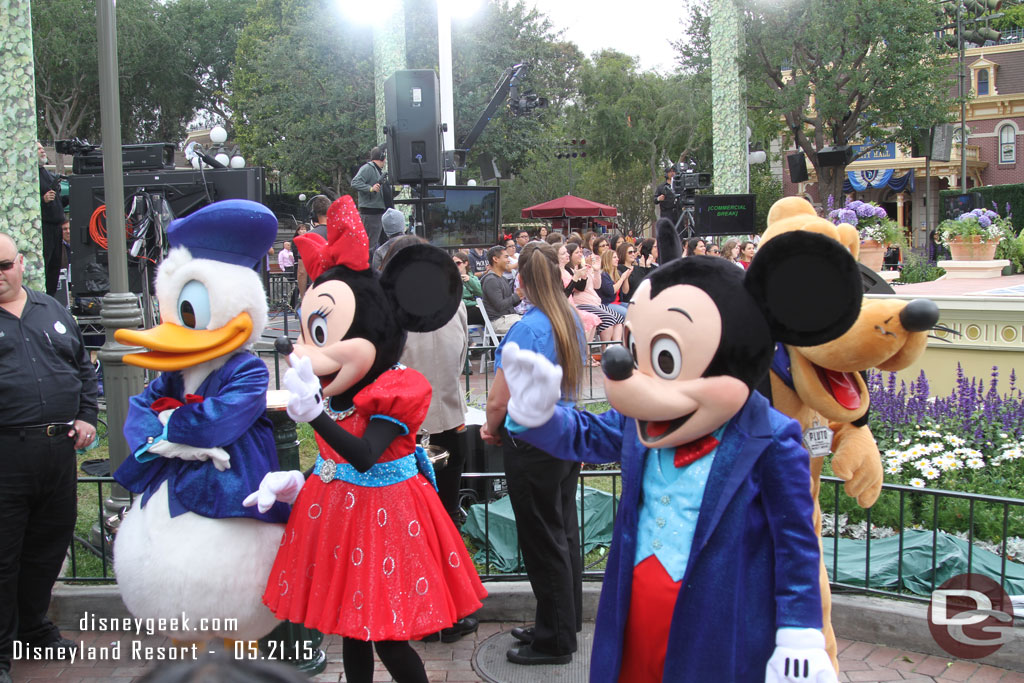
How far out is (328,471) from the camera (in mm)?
3076

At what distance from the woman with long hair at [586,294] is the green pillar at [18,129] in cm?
535

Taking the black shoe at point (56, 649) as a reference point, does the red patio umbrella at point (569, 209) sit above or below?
above

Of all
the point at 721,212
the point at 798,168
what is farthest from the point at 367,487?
the point at 798,168

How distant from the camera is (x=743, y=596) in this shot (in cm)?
232

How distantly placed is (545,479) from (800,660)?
1.70 meters

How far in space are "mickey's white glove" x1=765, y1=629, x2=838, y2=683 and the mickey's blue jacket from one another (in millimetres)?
33

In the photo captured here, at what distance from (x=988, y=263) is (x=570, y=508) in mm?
11259

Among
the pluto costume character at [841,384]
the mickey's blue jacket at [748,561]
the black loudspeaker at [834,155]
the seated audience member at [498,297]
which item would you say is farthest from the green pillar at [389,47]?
the mickey's blue jacket at [748,561]

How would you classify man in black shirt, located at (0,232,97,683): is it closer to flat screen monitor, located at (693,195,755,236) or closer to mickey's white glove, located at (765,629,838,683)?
mickey's white glove, located at (765,629,838,683)

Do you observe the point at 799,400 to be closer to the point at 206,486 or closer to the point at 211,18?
the point at 206,486

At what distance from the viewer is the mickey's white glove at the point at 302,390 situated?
2607 mm

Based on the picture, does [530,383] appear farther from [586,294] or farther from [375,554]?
[586,294]

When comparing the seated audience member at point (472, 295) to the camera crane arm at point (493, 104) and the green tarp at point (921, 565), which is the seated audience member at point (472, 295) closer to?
the camera crane arm at point (493, 104)

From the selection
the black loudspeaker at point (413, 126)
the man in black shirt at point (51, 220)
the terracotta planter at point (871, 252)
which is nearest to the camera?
the black loudspeaker at point (413, 126)
